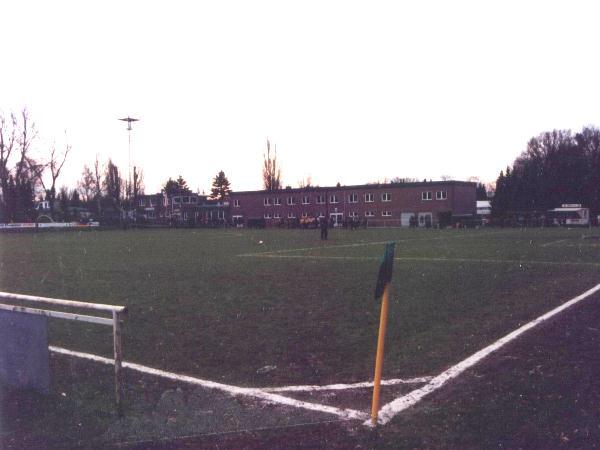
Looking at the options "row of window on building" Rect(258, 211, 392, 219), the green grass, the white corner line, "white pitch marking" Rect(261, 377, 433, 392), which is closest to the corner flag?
the white corner line

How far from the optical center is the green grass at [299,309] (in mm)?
7121

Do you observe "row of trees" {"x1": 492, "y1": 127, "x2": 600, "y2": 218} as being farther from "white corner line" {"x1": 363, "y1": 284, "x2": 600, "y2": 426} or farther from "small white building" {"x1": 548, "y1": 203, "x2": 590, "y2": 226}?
"white corner line" {"x1": 363, "y1": 284, "x2": 600, "y2": 426}

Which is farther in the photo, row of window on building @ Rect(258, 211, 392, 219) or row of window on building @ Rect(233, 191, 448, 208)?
row of window on building @ Rect(258, 211, 392, 219)

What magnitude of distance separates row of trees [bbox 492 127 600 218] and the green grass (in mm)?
61884

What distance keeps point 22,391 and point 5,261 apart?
19339 mm

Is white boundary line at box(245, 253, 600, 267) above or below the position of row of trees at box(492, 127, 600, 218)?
below

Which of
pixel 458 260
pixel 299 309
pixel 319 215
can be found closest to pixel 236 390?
pixel 299 309

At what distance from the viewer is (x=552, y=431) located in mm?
4543

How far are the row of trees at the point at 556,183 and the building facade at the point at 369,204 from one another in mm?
7794

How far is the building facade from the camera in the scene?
240 feet

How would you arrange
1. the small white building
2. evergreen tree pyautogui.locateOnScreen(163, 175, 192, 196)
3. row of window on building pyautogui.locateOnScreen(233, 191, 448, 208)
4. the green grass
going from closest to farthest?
the green grass, the small white building, row of window on building pyautogui.locateOnScreen(233, 191, 448, 208), evergreen tree pyautogui.locateOnScreen(163, 175, 192, 196)

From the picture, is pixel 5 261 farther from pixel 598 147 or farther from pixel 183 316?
pixel 598 147

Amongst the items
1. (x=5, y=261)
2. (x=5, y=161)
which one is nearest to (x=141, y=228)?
(x=5, y=161)

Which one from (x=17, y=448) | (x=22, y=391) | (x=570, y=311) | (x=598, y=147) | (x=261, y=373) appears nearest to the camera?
(x=17, y=448)
